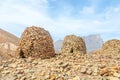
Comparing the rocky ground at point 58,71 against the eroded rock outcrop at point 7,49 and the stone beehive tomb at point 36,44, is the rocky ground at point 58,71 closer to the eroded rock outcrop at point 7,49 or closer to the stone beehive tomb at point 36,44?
the stone beehive tomb at point 36,44

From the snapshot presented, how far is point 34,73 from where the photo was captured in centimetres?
1126

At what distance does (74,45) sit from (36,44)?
7.09 meters

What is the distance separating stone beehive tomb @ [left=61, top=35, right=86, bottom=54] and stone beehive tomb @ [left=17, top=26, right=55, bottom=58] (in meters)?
6.25

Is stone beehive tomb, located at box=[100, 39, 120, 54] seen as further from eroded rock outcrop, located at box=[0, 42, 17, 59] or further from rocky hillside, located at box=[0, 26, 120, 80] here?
eroded rock outcrop, located at box=[0, 42, 17, 59]

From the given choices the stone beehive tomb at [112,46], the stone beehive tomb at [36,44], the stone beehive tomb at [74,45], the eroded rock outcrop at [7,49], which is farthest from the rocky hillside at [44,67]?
the eroded rock outcrop at [7,49]

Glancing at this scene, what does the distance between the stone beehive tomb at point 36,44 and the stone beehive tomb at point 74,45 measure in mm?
6245

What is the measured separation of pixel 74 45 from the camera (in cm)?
2109

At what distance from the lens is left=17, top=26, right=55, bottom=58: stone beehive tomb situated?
14.3m

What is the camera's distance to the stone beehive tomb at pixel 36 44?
14.3m

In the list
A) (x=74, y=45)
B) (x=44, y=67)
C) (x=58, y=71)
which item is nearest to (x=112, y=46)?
(x=74, y=45)

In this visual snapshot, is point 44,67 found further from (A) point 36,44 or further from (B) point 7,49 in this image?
(B) point 7,49

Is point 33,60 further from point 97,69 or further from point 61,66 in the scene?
point 97,69

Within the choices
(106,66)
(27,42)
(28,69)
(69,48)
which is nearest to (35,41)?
(27,42)

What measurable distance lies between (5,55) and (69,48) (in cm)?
1090
